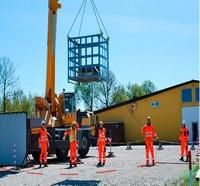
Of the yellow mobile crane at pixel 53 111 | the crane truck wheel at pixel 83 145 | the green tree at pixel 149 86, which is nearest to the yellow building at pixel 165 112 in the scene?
the crane truck wheel at pixel 83 145

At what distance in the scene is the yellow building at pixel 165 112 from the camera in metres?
42.3

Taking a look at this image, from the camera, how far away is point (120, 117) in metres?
46.1

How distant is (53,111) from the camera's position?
23203mm

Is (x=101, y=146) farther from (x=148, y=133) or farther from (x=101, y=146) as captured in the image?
(x=148, y=133)

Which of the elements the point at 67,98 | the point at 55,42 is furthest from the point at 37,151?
the point at 55,42

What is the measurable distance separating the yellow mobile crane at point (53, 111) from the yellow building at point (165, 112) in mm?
20528

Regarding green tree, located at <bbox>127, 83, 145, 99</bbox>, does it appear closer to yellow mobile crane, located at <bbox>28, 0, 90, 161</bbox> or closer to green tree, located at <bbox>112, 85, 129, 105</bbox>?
green tree, located at <bbox>112, 85, 129, 105</bbox>

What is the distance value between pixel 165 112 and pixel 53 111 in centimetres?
2243

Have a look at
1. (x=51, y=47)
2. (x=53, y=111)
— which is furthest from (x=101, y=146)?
(x=51, y=47)

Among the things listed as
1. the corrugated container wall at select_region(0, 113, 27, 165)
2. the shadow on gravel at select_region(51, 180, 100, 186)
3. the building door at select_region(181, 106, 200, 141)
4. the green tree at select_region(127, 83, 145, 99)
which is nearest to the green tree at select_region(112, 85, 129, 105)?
the green tree at select_region(127, 83, 145, 99)

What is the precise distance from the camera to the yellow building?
42.3 metres

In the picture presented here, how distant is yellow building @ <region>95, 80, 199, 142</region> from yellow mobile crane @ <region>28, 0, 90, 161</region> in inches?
808

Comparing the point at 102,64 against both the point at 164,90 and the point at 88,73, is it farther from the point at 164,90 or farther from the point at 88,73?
the point at 164,90

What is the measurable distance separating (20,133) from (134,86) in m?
67.5
